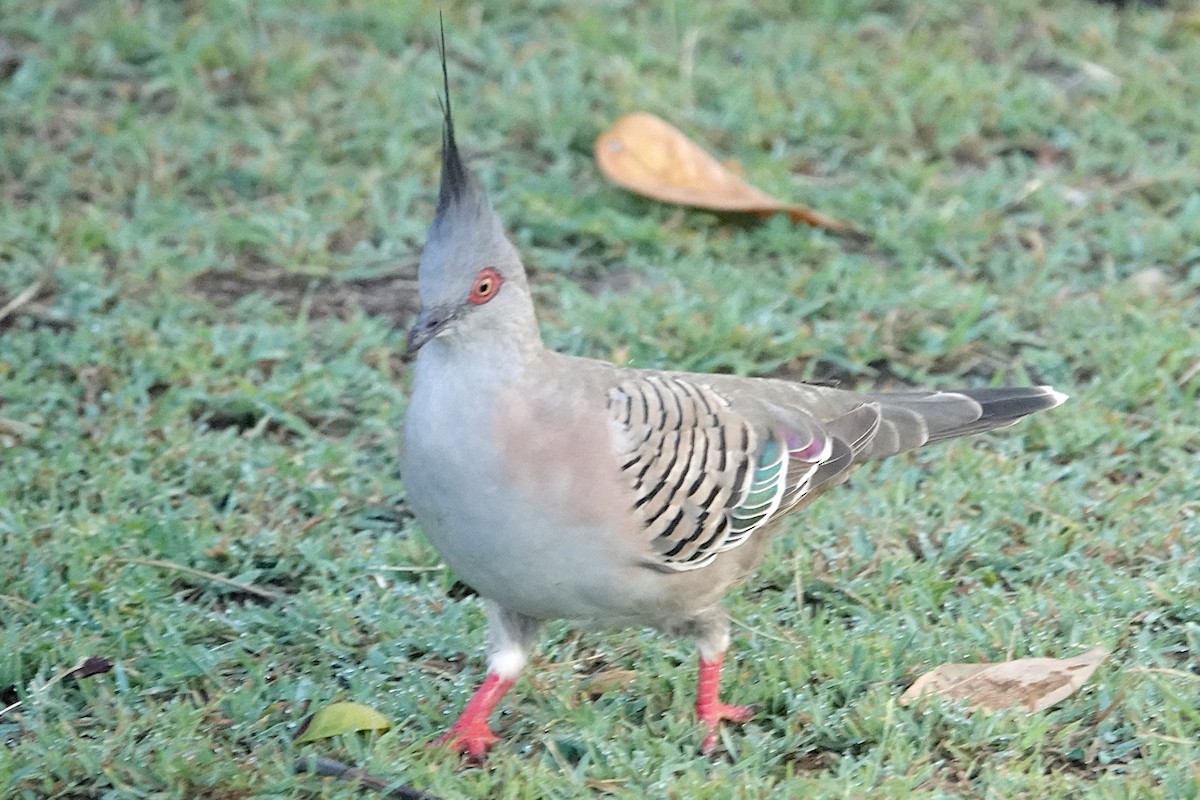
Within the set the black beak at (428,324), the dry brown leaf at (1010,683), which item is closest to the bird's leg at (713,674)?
the dry brown leaf at (1010,683)

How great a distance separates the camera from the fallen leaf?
3424mm

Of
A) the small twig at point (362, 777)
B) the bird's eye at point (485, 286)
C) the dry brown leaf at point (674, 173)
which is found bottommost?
the small twig at point (362, 777)

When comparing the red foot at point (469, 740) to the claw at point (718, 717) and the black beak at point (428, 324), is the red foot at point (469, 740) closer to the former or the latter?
the claw at point (718, 717)

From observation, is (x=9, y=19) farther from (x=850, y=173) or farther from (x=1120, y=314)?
(x=1120, y=314)

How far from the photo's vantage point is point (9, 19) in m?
6.77

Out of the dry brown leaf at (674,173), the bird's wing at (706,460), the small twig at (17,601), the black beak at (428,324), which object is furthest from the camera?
the dry brown leaf at (674,173)

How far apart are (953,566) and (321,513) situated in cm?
171

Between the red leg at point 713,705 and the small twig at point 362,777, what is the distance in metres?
0.65

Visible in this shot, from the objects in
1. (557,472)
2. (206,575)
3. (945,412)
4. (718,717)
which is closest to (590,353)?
(945,412)

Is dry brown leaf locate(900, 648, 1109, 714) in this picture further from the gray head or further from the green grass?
the gray head

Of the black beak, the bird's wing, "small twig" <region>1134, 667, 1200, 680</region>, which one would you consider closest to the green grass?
"small twig" <region>1134, 667, 1200, 680</region>

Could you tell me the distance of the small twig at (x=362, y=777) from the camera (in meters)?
3.25

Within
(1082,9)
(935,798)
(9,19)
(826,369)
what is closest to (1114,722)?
(935,798)

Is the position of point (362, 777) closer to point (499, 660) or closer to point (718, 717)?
point (499, 660)
